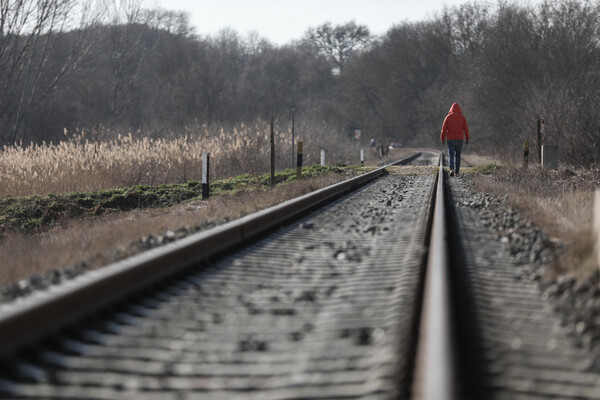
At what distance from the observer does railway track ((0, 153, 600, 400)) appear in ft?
8.50

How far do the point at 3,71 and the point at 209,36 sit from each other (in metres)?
61.3

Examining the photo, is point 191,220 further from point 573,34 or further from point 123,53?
point 123,53

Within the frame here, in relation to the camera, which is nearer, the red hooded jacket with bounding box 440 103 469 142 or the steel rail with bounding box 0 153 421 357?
the steel rail with bounding box 0 153 421 357

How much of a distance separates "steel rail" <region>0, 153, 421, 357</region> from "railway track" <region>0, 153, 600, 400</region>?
0.03 ft

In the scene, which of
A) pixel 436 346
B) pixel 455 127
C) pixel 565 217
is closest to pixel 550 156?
pixel 455 127

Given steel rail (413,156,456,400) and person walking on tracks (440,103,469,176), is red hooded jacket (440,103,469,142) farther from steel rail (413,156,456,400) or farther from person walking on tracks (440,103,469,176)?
steel rail (413,156,456,400)

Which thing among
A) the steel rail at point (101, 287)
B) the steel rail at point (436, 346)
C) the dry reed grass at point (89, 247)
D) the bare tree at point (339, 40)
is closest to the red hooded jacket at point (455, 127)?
the dry reed grass at point (89, 247)

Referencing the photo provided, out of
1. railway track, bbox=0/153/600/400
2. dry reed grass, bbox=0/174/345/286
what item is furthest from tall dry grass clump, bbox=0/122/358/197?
railway track, bbox=0/153/600/400

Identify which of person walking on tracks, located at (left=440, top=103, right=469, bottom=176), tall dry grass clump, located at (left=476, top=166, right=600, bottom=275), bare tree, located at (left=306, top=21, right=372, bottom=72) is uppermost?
bare tree, located at (left=306, top=21, right=372, bottom=72)

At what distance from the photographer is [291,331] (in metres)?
3.35

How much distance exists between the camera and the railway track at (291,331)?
8.50 ft

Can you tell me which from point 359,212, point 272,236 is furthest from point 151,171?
point 272,236

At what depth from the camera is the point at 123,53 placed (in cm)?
4822

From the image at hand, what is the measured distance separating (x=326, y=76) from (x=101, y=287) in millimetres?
87585
